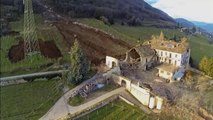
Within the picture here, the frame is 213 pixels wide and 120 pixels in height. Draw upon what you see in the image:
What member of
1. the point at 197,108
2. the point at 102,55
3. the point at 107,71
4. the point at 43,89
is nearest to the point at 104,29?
the point at 102,55

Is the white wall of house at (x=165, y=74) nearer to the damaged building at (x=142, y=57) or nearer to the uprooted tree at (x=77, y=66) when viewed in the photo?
the damaged building at (x=142, y=57)

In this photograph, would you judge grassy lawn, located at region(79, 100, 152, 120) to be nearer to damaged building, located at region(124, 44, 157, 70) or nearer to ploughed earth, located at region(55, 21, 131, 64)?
damaged building, located at region(124, 44, 157, 70)

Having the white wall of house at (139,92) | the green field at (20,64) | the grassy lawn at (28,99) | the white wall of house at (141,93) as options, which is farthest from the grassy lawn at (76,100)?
the green field at (20,64)

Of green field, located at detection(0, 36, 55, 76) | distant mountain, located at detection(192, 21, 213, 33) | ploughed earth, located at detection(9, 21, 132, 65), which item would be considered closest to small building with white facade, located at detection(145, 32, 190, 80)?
ploughed earth, located at detection(9, 21, 132, 65)

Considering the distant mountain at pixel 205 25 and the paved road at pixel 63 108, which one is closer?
the paved road at pixel 63 108

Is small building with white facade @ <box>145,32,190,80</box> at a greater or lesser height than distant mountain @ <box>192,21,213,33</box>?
greater

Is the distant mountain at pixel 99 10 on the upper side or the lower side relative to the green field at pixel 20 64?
upper

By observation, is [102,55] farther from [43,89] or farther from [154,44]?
[43,89]
